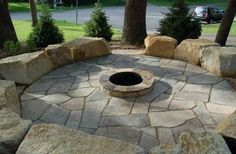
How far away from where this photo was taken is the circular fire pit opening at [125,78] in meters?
6.31

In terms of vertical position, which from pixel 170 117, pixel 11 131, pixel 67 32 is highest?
pixel 11 131

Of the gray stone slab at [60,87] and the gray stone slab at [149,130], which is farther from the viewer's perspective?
the gray stone slab at [60,87]

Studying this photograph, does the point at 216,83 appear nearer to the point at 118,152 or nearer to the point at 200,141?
the point at 200,141

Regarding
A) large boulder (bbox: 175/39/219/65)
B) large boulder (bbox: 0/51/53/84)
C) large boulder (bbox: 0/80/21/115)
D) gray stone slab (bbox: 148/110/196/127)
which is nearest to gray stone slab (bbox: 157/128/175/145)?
gray stone slab (bbox: 148/110/196/127)

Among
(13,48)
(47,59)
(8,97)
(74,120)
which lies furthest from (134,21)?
(8,97)

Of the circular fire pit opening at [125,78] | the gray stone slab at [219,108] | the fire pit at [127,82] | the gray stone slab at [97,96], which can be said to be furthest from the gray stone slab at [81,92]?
the gray stone slab at [219,108]

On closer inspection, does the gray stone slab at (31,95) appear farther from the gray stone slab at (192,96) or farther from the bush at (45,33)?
the bush at (45,33)

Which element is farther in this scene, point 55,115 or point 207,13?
point 207,13

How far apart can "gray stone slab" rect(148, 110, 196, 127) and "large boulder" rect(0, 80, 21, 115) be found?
1.97 metres

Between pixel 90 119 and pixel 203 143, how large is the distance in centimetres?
209

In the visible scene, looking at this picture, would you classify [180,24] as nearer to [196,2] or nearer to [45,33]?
[45,33]

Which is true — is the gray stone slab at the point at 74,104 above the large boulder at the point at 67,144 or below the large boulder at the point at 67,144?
below

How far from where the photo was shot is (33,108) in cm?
558

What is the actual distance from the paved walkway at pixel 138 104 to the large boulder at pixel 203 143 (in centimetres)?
95
